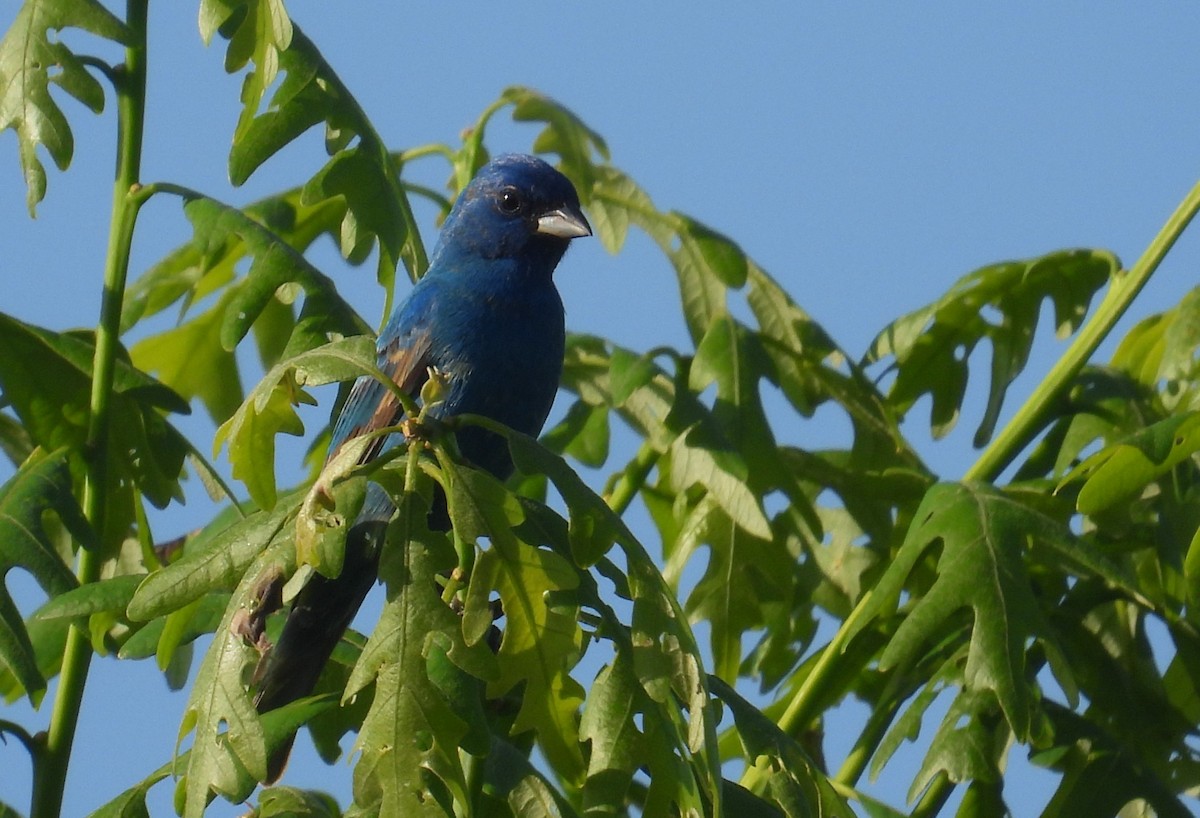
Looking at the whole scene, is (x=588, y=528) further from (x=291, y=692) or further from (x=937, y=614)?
(x=291, y=692)

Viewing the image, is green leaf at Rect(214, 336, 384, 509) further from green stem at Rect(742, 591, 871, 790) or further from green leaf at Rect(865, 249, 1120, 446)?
green leaf at Rect(865, 249, 1120, 446)

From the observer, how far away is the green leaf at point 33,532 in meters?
3.46

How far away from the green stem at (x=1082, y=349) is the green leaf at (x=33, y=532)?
6.94 feet

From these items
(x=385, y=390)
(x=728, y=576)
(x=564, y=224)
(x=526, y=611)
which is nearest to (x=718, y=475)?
(x=728, y=576)

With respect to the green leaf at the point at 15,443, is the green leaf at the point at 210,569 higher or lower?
lower

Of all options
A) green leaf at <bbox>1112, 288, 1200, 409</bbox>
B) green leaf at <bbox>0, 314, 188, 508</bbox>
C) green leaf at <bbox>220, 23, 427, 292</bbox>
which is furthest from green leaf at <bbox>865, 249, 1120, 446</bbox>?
green leaf at <bbox>0, 314, 188, 508</bbox>

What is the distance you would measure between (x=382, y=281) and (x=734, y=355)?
91 cm

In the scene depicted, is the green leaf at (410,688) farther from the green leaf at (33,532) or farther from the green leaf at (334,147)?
the green leaf at (334,147)

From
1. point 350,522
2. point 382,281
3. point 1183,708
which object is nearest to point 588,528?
point 350,522

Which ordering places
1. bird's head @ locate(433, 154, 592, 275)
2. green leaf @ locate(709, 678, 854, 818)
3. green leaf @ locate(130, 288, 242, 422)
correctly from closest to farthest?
green leaf @ locate(709, 678, 854, 818), green leaf @ locate(130, 288, 242, 422), bird's head @ locate(433, 154, 592, 275)

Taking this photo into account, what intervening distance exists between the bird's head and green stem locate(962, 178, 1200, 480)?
5.09ft

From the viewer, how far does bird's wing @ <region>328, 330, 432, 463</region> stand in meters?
4.98

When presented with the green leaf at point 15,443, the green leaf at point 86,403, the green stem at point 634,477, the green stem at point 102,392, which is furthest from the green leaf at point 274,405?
the green leaf at point 15,443

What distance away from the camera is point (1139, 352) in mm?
5074
